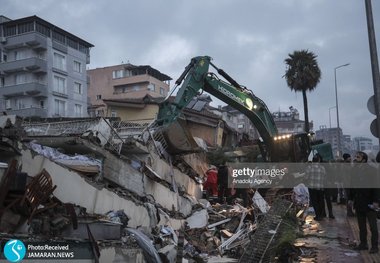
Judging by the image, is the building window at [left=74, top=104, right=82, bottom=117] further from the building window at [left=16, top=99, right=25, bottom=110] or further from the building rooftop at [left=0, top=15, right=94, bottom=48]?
the building rooftop at [left=0, top=15, right=94, bottom=48]

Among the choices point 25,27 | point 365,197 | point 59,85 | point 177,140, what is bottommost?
point 365,197

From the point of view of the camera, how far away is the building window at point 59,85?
161 ft

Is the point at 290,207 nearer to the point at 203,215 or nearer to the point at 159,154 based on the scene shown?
the point at 203,215

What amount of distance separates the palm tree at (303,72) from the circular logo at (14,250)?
31825 millimetres

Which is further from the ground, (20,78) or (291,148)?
(20,78)

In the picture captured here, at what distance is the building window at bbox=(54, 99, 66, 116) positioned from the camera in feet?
160

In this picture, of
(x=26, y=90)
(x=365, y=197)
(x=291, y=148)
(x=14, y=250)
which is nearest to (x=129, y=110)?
(x=26, y=90)

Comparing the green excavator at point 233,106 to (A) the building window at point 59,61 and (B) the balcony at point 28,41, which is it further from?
(A) the building window at point 59,61

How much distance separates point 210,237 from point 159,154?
3589 mm

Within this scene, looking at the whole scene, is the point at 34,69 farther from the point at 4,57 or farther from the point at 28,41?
the point at 4,57

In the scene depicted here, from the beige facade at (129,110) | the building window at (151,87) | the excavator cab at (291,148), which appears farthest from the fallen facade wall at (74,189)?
the building window at (151,87)

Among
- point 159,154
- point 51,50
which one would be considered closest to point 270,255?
point 159,154

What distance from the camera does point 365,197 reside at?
8648 millimetres

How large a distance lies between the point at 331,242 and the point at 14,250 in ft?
23.2
